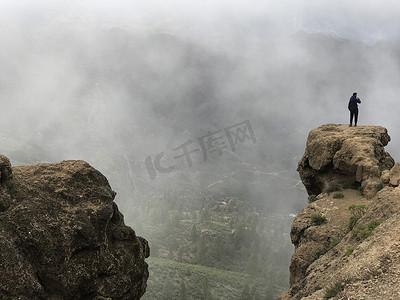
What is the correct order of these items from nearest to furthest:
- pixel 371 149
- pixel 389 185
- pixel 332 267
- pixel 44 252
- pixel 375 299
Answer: pixel 375 299 → pixel 44 252 → pixel 332 267 → pixel 389 185 → pixel 371 149

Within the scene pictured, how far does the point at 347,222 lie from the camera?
96.4 feet

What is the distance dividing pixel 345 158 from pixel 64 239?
25224 mm

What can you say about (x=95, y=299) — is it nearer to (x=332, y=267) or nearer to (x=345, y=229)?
(x=332, y=267)

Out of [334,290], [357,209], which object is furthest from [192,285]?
[334,290]

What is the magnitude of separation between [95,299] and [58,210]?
18.3ft

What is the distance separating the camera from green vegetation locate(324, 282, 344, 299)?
17.4 meters

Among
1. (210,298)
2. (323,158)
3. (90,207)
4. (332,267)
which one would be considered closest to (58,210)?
(90,207)

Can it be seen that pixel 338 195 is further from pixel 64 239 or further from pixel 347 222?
pixel 64 239

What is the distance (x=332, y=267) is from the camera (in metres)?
22.2

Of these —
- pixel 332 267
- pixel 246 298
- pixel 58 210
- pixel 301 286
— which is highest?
pixel 58 210

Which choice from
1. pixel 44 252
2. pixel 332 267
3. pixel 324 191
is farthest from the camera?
pixel 324 191

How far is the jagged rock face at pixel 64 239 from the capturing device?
63.7 ft

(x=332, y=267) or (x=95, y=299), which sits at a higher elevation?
(x=95, y=299)

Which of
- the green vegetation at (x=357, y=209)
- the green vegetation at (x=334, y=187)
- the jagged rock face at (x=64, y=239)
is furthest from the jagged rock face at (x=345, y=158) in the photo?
the jagged rock face at (x=64, y=239)
